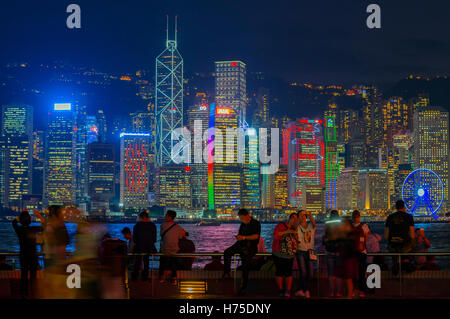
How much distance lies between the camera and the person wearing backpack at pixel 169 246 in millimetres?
13008

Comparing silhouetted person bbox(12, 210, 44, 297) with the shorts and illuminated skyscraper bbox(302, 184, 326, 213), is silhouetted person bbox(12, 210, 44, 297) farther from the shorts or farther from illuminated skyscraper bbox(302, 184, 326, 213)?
illuminated skyscraper bbox(302, 184, 326, 213)

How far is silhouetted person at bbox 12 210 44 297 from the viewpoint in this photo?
1170 cm

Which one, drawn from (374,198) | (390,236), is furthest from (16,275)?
(374,198)

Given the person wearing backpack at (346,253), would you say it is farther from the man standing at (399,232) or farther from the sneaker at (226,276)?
the sneaker at (226,276)

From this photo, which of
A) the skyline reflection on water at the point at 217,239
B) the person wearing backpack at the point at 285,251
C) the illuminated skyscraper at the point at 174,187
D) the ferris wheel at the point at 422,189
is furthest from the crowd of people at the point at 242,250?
the ferris wheel at the point at 422,189

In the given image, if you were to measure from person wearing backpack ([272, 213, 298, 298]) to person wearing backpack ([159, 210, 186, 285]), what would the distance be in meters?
2.10

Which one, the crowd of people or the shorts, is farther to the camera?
the shorts

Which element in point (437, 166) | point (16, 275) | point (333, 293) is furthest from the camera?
point (437, 166)

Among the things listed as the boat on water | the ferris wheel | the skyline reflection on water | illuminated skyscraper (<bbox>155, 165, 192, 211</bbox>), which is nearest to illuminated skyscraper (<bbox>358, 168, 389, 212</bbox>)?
the ferris wheel

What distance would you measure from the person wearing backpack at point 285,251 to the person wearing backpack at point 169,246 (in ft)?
6.87

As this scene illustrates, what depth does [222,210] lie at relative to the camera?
183125mm

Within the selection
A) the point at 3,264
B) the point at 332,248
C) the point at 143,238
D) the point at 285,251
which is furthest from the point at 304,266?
the point at 3,264

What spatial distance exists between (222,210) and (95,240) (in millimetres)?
174321
